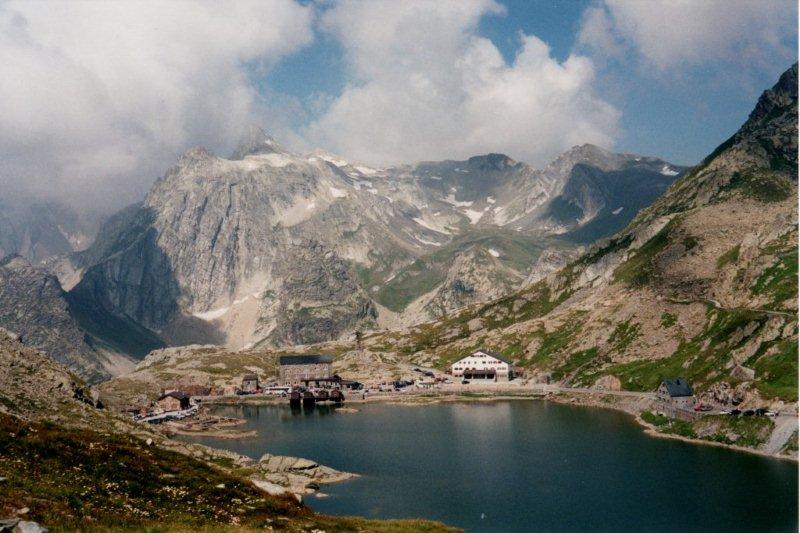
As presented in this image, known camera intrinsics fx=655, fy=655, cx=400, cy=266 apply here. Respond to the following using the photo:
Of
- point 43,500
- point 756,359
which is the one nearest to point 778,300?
point 756,359

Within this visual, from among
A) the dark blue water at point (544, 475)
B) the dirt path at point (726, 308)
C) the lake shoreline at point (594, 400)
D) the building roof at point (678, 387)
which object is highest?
the dirt path at point (726, 308)

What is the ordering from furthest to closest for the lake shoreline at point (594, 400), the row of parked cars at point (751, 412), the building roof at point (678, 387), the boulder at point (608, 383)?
the boulder at point (608, 383) → the building roof at point (678, 387) → the lake shoreline at point (594, 400) → the row of parked cars at point (751, 412)

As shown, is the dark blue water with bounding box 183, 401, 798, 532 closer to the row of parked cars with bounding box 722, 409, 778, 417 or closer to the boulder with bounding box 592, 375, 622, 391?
the row of parked cars with bounding box 722, 409, 778, 417

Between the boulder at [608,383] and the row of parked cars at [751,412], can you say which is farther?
Result: the boulder at [608,383]

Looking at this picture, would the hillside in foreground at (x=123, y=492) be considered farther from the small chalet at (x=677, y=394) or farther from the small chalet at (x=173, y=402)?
the small chalet at (x=173, y=402)

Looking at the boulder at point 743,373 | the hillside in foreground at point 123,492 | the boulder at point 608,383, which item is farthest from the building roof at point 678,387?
the hillside in foreground at point 123,492
